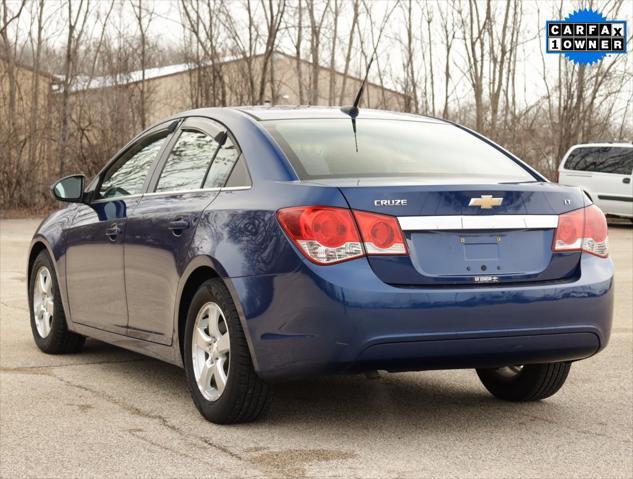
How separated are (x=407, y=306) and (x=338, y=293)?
12.1 inches

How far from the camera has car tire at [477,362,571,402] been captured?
606cm

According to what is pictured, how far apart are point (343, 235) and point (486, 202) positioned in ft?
2.29

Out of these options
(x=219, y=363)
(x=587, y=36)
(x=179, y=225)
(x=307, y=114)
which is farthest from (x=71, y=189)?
(x=587, y=36)

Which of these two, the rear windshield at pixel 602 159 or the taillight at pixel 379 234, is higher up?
the taillight at pixel 379 234

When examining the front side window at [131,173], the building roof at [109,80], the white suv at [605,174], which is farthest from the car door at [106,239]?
the building roof at [109,80]

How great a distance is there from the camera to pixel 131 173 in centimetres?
696

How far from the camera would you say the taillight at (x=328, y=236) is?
4926 mm

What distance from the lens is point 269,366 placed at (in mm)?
5137

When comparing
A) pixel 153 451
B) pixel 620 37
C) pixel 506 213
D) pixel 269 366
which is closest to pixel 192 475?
pixel 153 451

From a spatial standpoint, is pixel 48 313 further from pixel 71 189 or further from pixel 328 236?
pixel 328 236

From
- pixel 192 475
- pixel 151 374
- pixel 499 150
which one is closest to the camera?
pixel 192 475

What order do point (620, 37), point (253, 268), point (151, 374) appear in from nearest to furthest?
point (253, 268)
point (151, 374)
point (620, 37)

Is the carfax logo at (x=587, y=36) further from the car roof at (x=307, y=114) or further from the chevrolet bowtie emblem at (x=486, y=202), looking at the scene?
the chevrolet bowtie emblem at (x=486, y=202)

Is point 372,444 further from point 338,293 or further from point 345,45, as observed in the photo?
point 345,45
